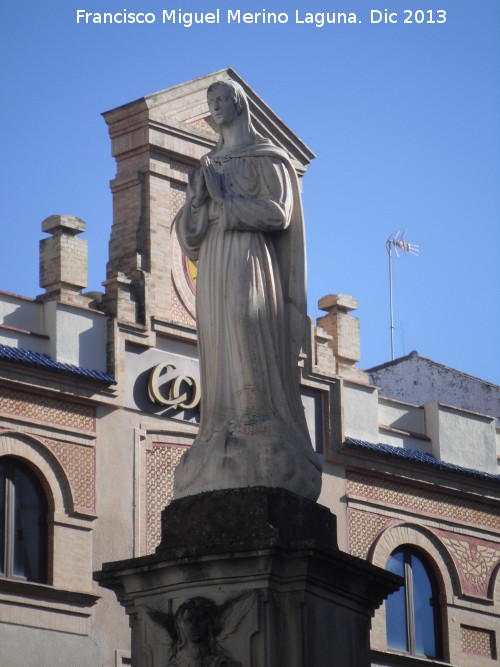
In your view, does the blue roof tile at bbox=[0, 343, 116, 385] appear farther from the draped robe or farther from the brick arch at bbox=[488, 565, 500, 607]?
the draped robe

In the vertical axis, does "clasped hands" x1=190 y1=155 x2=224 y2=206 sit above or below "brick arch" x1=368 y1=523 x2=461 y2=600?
below

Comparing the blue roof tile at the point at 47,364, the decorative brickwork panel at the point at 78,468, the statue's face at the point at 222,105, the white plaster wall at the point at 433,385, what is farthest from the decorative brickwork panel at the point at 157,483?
the statue's face at the point at 222,105

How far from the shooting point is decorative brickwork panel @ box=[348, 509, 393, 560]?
27.4 meters

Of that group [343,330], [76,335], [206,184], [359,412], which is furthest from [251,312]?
[343,330]

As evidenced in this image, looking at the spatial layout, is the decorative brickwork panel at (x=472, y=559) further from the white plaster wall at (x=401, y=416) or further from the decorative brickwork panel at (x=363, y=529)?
the white plaster wall at (x=401, y=416)

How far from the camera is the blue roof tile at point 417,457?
91.1 feet

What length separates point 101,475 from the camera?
24375 mm

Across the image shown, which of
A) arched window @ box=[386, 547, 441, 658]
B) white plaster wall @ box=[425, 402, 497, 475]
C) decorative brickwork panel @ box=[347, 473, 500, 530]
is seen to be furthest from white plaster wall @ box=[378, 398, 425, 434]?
arched window @ box=[386, 547, 441, 658]

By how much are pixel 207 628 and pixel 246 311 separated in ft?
7.20

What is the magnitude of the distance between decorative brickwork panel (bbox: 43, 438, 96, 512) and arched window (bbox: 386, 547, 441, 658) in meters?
5.64

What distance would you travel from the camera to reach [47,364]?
23984mm

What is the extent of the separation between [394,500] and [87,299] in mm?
6189

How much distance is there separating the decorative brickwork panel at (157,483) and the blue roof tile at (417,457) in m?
3.52

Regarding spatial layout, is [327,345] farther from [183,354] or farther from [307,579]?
[307,579]
